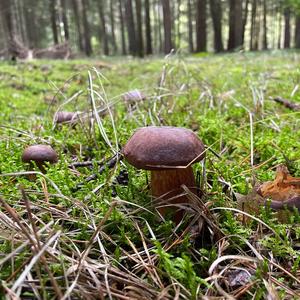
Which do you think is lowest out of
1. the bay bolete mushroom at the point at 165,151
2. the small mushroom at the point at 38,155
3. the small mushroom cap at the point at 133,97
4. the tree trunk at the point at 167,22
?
the small mushroom at the point at 38,155

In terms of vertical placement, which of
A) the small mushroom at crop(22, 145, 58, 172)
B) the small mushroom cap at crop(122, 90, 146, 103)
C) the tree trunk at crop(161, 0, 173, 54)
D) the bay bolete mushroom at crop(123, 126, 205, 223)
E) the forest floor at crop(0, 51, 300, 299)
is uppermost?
the tree trunk at crop(161, 0, 173, 54)

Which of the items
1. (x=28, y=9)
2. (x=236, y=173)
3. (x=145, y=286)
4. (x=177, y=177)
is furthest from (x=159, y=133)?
(x=28, y=9)

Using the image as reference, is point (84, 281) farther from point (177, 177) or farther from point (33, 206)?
point (177, 177)

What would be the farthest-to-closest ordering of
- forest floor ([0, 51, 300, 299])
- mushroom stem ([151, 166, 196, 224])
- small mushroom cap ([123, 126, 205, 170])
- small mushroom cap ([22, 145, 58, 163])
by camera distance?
small mushroom cap ([22, 145, 58, 163]), mushroom stem ([151, 166, 196, 224]), small mushroom cap ([123, 126, 205, 170]), forest floor ([0, 51, 300, 299])

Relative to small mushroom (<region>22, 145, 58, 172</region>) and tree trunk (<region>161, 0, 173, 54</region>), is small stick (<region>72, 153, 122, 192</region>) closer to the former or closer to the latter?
small mushroom (<region>22, 145, 58, 172</region>)

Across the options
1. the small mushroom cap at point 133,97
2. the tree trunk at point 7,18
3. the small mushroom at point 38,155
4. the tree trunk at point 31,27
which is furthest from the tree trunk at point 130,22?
the small mushroom at point 38,155

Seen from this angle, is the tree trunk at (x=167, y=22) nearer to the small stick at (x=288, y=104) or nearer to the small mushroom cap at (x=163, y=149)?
the small stick at (x=288, y=104)

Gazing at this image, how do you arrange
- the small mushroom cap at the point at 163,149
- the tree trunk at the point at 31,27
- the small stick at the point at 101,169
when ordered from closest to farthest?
the small mushroom cap at the point at 163,149 < the small stick at the point at 101,169 < the tree trunk at the point at 31,27

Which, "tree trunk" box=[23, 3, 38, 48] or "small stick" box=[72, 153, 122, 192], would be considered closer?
"small stick" box=[72, 153, 122, 192]

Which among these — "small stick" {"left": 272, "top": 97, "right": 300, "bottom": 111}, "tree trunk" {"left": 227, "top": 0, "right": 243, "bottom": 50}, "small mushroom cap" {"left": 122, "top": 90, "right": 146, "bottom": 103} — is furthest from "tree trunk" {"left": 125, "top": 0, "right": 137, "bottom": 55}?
"small mushroom cap" {"left": 122, "top": 90, "right": 146, "bottom": 103}
